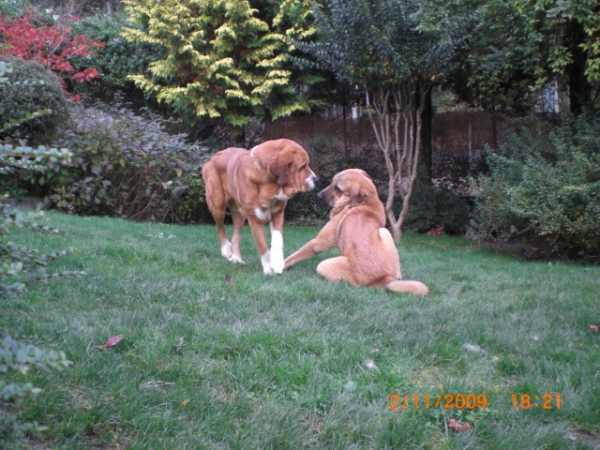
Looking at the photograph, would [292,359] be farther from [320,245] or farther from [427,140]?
[427,140]

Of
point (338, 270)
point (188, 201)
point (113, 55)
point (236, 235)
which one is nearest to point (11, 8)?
point (113, 55)

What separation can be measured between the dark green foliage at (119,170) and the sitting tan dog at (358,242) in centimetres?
620

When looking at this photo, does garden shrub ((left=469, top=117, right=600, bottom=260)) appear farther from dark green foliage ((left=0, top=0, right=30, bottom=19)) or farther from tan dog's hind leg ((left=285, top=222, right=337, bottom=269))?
dark green foliage ((left=0, top=0, right=30, bottom=19))

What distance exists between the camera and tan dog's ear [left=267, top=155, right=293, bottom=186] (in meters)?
6.79

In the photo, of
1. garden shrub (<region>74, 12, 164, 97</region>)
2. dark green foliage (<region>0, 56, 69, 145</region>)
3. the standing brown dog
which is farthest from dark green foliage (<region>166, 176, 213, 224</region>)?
garden shrub (<region>74, 12, 164, 97</region>)

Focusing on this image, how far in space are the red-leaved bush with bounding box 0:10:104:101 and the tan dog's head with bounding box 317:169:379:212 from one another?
11.0 meters

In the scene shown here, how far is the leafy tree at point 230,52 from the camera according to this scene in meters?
14.6

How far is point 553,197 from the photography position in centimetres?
905

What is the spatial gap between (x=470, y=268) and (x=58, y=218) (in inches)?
272

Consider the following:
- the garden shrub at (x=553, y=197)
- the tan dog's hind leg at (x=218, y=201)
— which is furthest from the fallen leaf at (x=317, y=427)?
the garden shrub at (x=553, y=197)

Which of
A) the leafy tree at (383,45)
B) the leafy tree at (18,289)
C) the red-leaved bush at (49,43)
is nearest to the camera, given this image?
the leafy tree at (18,289)

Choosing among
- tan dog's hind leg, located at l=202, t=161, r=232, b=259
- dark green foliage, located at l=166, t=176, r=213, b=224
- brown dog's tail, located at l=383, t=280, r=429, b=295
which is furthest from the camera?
dark green foliage, located at l=166, t=176, r=213, b=224

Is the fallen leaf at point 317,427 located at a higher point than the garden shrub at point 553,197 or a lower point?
lower

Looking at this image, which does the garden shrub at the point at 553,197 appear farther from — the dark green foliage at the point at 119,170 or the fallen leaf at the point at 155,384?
the fallen leaf at the point at 155,384
